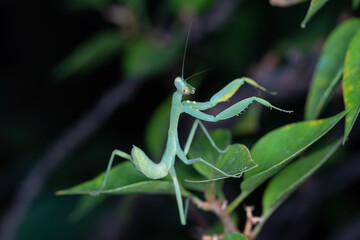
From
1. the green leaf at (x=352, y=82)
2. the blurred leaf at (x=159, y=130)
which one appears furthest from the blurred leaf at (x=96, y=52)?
the green leaf at (x=352, y=82)

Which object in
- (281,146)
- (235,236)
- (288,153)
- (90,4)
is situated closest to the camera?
(235,236)

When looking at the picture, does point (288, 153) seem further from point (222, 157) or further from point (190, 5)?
point (190, 5)

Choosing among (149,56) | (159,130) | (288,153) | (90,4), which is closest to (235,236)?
(288,153)

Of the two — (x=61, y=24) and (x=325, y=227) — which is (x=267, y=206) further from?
(x=61, y=24)

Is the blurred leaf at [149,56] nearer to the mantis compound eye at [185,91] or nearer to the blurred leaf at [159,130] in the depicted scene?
the blurred leaf at [159,130]

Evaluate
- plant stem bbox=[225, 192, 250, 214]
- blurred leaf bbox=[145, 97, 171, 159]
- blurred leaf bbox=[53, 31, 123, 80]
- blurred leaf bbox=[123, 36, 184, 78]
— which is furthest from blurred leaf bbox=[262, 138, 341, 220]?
blurred leaf bbox=[53, 31, 123, 80]

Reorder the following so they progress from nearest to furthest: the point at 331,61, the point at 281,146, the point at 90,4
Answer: the point at 281,146 → the point at 331,61 → the point at 90,4
